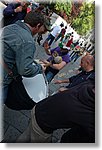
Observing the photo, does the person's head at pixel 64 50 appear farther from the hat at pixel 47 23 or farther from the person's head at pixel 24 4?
the person's head at pixel 24 4

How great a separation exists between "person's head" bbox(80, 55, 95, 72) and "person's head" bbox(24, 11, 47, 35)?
0.31 meters

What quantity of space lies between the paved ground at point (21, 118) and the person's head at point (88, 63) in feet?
0.13

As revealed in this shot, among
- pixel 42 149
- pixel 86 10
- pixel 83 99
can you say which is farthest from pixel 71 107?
pixel 86 10

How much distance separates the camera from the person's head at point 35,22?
378 centimetres

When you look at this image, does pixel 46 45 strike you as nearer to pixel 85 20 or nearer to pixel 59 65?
pixel 59 65

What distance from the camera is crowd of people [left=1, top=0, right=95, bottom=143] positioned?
3.78 metres

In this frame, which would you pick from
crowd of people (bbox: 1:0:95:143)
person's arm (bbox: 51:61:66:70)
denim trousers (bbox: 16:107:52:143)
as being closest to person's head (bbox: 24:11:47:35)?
crowd of people (bbox: 1:0:95:143)

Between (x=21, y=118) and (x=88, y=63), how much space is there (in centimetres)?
55

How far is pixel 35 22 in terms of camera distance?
3.78 metres

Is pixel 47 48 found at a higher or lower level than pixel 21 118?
higher

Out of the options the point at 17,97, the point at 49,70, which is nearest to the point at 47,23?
the point at 49,70

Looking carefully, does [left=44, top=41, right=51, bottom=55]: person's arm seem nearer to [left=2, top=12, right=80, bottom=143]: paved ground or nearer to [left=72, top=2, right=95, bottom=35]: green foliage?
[left=2, top=12, right=80, bottom=143]: paved ground

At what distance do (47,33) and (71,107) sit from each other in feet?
1.61

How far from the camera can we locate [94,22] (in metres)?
3.82
